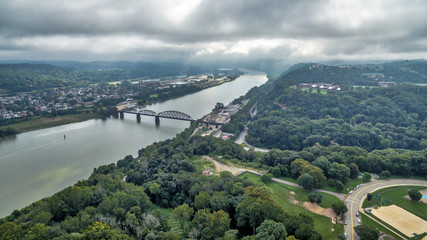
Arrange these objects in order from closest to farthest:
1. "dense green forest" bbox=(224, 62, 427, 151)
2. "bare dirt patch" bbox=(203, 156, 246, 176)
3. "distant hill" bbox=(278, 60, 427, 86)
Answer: "bare dirt patch" bbox=(203, 156, 246, 176) < "dense green forest" bbox=(224, 62, 427, 151) < "distant hill" bbox=(278, 60, 427, 86)

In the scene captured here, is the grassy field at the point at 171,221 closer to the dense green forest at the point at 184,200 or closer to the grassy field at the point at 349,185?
the dense green forest at the point at 184,200

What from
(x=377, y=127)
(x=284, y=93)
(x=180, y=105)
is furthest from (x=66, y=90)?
(x=377, y=127)

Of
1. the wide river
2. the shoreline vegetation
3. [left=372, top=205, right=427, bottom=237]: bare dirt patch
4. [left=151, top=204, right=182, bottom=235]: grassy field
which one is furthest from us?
the shoreline vegetation

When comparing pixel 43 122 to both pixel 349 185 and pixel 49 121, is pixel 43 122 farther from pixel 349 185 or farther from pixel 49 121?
pixel 349 185

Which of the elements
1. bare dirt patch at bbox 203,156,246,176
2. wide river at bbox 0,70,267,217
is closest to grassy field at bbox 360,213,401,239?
bare dirt patch at bbox 203,156,246,176

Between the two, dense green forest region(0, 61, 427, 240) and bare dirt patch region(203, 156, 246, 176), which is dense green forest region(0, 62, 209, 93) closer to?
dense green forest region(0, 61, 427, 240)

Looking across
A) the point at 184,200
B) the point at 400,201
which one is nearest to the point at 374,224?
the point at 400,201

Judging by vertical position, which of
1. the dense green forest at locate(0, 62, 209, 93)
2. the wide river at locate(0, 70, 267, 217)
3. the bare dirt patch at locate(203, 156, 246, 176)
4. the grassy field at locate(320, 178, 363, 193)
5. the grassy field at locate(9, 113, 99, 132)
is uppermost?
the dense green forest at locate(0, 62, 209, 93)
